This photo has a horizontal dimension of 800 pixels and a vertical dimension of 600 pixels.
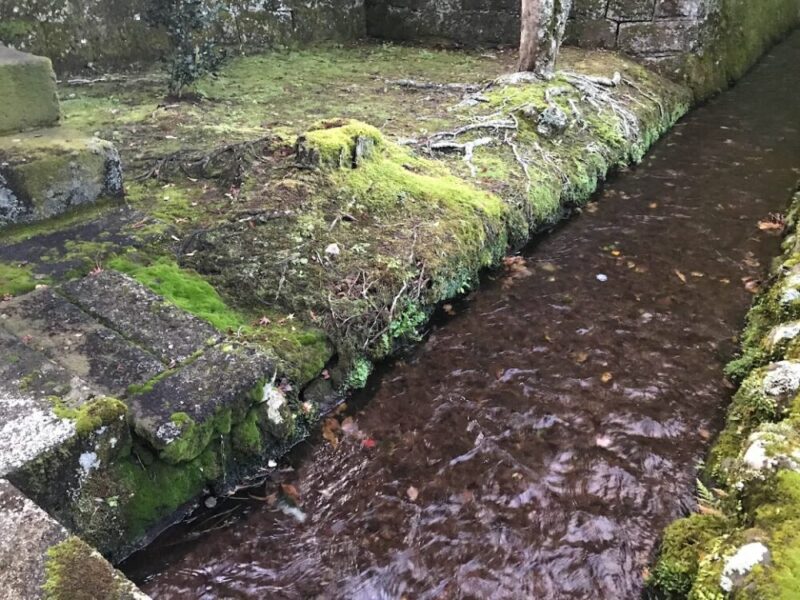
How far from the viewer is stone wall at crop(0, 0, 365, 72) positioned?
8.50 metres

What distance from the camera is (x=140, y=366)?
146 inches

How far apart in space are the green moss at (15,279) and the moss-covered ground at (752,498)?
402 cm

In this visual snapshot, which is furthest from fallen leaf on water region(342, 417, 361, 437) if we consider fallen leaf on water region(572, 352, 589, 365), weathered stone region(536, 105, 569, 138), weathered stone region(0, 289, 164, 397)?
weathered stone region(536, 105, 569, 138)

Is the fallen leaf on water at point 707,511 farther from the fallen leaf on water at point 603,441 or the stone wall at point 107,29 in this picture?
the stone wall at point 107,29

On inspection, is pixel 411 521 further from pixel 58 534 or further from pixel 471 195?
pixel 471 195

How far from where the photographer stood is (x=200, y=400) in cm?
361

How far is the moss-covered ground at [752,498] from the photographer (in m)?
2.75

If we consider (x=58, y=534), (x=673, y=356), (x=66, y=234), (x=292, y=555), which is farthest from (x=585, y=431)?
(x=66, y=234)

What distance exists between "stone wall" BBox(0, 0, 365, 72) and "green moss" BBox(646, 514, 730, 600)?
917 cm

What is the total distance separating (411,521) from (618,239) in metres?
4.29

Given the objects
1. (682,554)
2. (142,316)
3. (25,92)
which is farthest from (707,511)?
(25,92)

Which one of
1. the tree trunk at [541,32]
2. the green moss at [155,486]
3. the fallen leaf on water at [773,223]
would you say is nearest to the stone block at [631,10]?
the tree trunk at [541,32]

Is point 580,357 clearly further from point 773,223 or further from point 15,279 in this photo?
point 15,279

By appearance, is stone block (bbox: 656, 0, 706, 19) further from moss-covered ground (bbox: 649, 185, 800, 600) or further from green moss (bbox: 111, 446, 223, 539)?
green moss (bbox: 111, 446, 223, 539)
